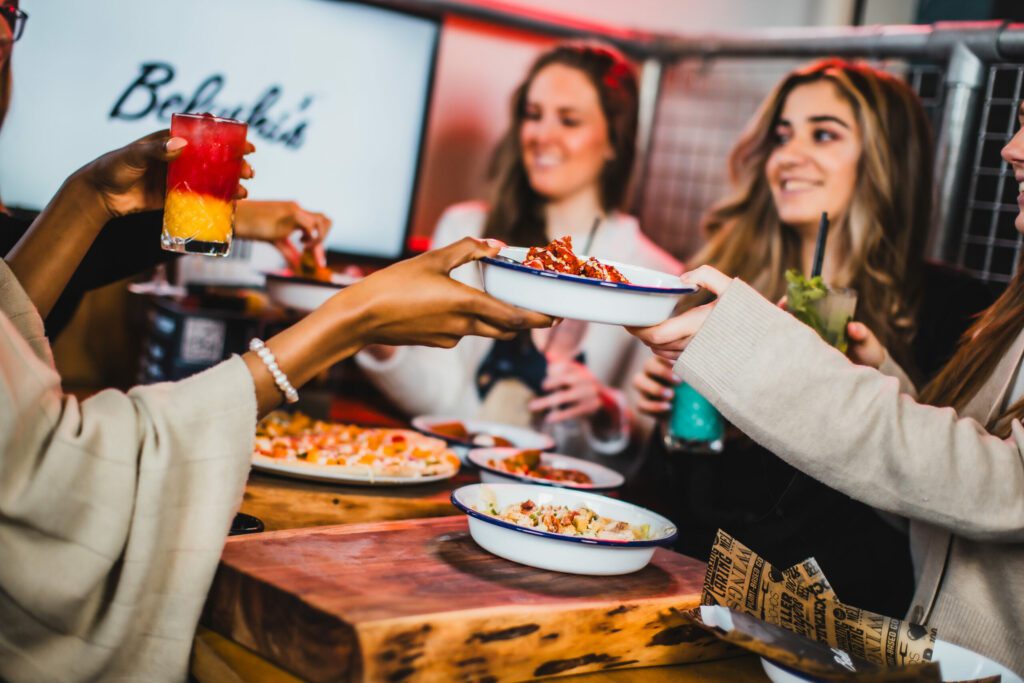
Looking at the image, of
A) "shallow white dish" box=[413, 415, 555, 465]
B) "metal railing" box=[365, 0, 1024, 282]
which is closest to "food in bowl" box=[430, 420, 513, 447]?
"shallow white dish" box=[413, 415, 555, 465]

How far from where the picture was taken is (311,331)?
1.21 meters

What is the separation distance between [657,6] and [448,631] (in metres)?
2.95

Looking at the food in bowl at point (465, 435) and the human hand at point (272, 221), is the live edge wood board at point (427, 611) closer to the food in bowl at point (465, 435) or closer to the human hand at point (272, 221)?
the food in bowl at point (465, 435)

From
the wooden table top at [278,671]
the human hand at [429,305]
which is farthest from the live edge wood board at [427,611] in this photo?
the human hand at [429,305]

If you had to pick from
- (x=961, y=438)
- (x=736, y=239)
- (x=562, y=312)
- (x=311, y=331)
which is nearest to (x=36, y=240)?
(x=311, y=331)

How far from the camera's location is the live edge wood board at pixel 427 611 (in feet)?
3.58

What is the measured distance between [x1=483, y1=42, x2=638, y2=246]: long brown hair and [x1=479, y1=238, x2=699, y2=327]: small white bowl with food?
163 centimetres

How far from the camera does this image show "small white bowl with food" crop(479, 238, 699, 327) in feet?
4.16

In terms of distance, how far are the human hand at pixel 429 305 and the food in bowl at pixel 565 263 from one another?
0.23ft

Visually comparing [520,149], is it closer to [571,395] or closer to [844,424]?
[571,395]

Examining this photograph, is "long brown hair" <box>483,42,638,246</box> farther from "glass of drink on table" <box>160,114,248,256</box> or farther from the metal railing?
"glass of drink on table" <box>160,114,248,256</box>

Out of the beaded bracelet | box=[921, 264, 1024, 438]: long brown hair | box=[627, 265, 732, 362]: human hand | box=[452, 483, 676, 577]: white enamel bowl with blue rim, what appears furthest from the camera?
box=[921, 264, 1024, 438]: long brown hair

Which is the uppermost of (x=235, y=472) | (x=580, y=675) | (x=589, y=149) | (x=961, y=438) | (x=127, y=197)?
(x=589, y=149)

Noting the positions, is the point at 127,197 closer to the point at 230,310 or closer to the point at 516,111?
the point at 230,310
